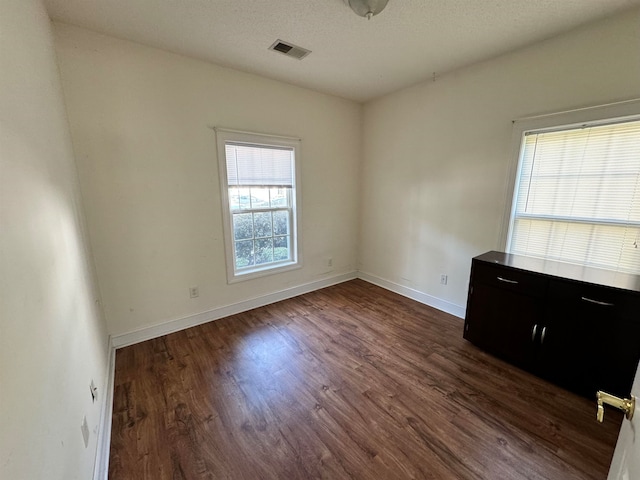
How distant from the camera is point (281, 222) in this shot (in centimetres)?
339

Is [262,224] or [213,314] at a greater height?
[262,224]

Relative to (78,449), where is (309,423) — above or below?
below

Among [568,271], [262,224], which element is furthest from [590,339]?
[262,224]

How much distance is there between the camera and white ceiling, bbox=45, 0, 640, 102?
5.79 feet

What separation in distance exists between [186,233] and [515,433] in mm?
3031

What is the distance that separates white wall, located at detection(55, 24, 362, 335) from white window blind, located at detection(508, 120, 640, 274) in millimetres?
2491

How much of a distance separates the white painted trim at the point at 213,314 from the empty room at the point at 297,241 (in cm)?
3

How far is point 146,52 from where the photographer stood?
7.40 feet

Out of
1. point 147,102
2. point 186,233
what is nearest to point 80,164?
point 147,102

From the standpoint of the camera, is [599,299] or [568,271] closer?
[599,299]

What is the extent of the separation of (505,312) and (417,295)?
1.26 meters

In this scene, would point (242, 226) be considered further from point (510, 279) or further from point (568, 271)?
point (568, 271)

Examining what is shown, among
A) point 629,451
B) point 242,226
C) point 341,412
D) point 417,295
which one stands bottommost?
Result: point 341,412

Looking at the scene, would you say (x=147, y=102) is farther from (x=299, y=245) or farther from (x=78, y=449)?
(x=78, y=449)
